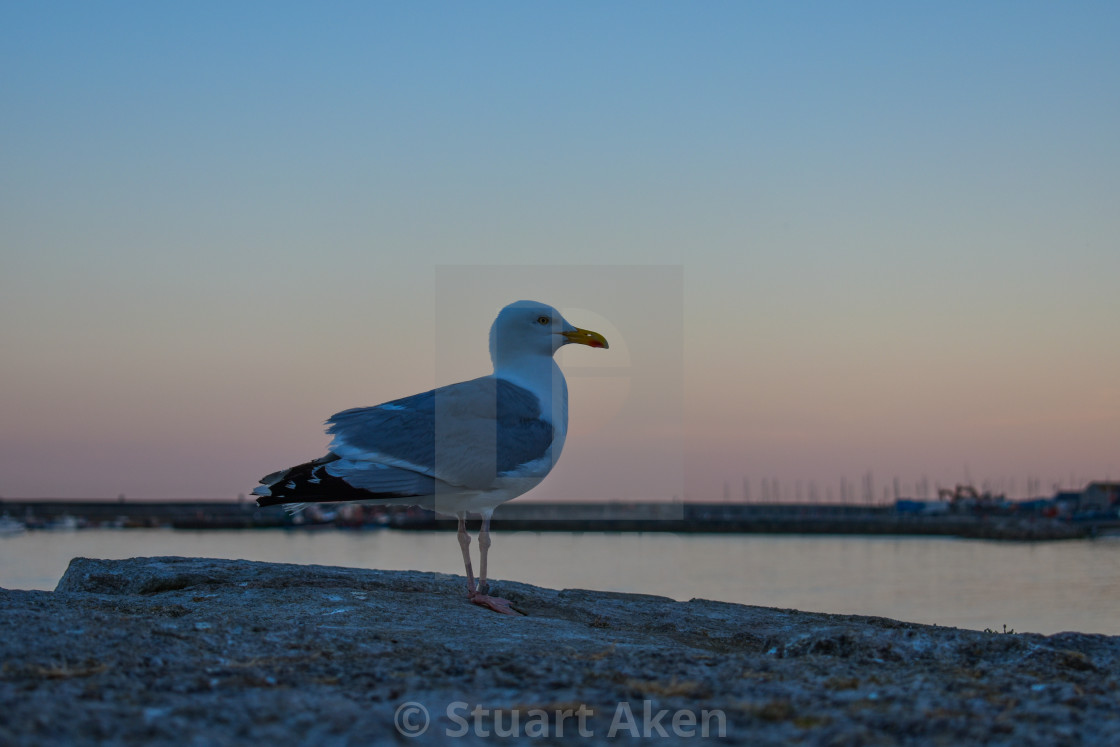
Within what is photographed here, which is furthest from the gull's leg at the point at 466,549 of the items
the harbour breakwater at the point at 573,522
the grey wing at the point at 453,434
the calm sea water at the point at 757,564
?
the harbour breakwater at the point at 573,522

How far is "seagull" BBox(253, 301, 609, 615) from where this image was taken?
6457mm

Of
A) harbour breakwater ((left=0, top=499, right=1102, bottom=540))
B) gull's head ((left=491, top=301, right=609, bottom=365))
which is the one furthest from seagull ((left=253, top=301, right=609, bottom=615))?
harbour breakwater ((left=0, top=499, right=1102, bottom=540))

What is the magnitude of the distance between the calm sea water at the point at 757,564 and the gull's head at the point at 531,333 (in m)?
12.5

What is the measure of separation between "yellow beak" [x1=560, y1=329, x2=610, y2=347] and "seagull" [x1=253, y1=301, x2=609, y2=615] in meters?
0.52

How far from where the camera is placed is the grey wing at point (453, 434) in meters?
6.61

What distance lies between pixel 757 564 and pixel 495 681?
182 ft

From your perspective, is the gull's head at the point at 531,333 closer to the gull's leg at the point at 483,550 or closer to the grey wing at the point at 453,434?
the grey wing at the point at 453,434

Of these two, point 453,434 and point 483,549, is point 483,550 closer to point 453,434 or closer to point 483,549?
point 483,549

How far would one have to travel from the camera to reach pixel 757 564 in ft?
187

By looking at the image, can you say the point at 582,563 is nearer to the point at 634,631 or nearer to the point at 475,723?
the point at 634,631

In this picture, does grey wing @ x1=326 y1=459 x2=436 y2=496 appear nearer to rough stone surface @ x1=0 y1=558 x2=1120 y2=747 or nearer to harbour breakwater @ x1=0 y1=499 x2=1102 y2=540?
rough stone surface @ x1=0 y1=558 x2=1120 y2=747

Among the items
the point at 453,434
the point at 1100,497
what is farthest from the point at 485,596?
the point at 1100,497

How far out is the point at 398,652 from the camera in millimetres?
4320

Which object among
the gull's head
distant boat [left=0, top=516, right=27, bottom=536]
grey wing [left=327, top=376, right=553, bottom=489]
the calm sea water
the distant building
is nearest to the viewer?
grey wing [left=327, top=376, right=553, bottom=489]
